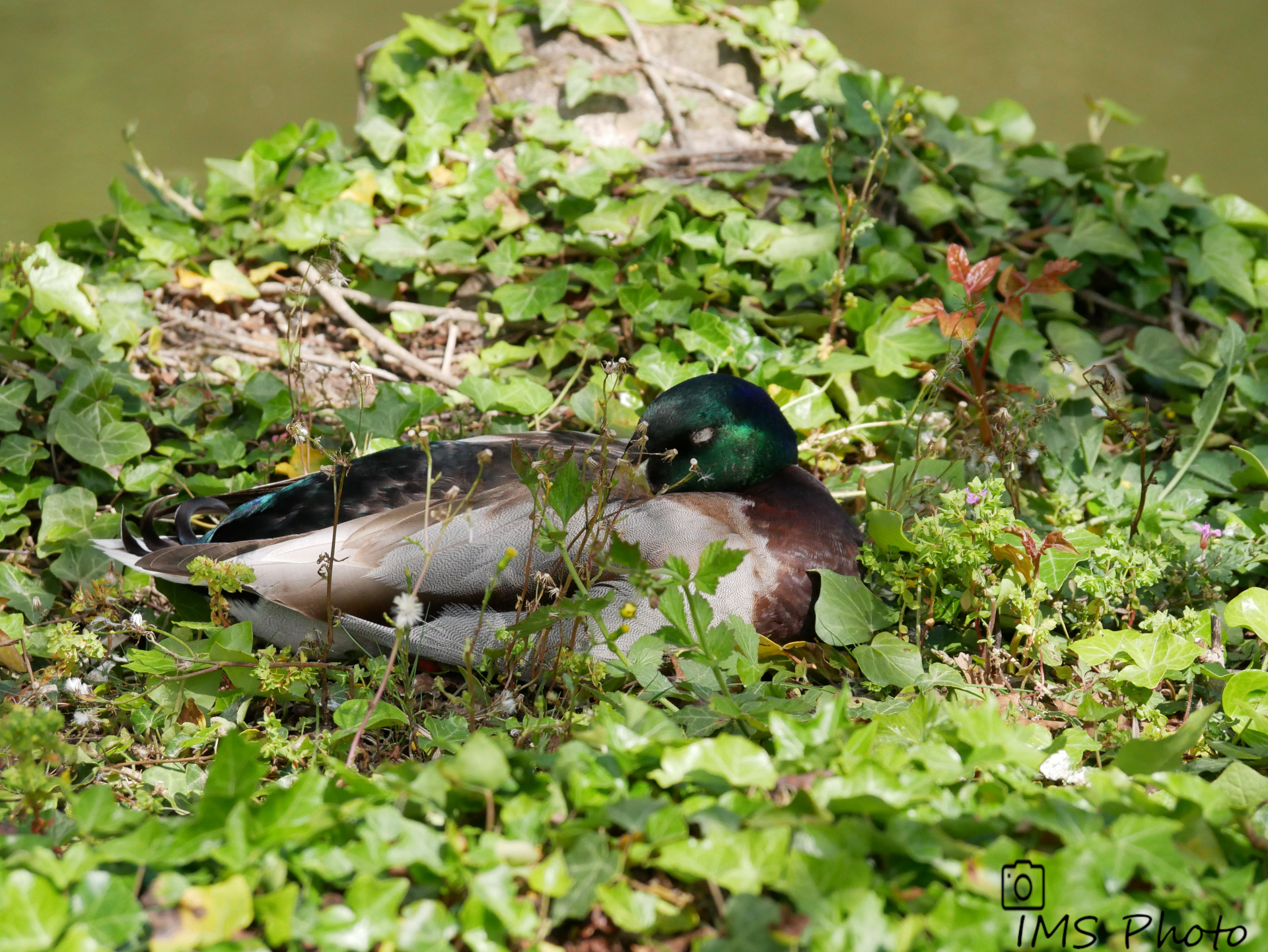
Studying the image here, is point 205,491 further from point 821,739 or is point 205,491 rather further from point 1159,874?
point 1159,874

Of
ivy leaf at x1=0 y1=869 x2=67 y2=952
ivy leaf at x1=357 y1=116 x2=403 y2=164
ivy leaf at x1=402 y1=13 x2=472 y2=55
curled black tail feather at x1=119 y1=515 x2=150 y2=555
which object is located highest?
ivy leaf at x1=402 y1=13 x2=472 y2=55

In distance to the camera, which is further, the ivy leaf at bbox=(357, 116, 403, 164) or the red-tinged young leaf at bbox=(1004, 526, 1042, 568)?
the ivy leaf at bbox=(357, 116, 403, 164)

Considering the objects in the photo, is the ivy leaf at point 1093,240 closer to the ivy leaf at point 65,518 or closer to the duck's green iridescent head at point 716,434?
the duck's green iridescent head at point 716,434

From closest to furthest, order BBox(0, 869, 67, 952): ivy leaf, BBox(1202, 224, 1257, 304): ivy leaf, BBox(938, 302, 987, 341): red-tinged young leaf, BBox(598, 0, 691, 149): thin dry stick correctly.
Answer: BBox(0, 869, 67, 952): ivy leaf
BBox(938, 302, 987, 341): red-tinged young leaf
BBox(1202, 224, 1257, 304): ivy leaf
BBox(598, 0, 691, 149): thin dry stick

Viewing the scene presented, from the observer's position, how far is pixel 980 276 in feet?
8.61

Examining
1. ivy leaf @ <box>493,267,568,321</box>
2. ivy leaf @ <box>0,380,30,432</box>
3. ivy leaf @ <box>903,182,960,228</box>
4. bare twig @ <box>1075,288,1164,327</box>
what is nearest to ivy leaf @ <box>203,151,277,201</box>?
ivy leaf @ <box>493,267,568,321</box>

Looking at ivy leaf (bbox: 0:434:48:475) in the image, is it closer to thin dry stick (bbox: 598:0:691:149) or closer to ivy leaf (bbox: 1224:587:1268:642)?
thin dry stick (bbox: 598:0:691:149)

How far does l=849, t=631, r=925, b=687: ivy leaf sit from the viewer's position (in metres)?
2.29

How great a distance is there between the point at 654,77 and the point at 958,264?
262cm

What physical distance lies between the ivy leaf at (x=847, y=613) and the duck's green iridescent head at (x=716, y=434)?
15.5 inches

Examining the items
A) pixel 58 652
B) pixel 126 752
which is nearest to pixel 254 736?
pixel 126 752

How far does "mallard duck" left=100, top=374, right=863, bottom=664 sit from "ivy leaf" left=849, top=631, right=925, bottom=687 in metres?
0.23

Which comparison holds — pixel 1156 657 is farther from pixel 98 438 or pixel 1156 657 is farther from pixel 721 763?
pixel 98 438

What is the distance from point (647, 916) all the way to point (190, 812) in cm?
113
